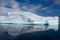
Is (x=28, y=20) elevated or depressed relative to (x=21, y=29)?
elevated

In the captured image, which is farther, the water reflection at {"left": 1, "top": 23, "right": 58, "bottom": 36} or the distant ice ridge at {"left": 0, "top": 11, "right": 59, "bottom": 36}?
the distant ice ridge at {"left": 0, "top": 11, "right": 59, "bottom": 36}

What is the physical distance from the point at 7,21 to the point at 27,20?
192 cm

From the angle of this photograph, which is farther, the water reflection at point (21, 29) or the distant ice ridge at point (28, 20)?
the distant ice ridge at point (28, 20)

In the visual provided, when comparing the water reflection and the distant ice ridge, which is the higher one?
the distant ice ridge

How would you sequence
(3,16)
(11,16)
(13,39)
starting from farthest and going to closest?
(3,16) → (11,16) → (13,39)

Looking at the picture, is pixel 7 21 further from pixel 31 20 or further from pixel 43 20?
pixel 43 20

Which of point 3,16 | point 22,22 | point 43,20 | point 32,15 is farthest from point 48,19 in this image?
point 3,16

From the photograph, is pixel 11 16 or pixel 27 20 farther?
pixel 11 16

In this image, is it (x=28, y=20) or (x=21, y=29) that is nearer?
(x=21, y=29)

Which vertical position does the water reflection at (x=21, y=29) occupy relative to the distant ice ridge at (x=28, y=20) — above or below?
below

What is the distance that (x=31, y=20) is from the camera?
10.3 m

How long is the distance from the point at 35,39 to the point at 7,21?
748 cm

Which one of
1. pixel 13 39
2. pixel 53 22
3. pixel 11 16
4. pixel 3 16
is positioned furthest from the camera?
pixel 3 16

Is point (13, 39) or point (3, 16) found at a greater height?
point (3, 16)
